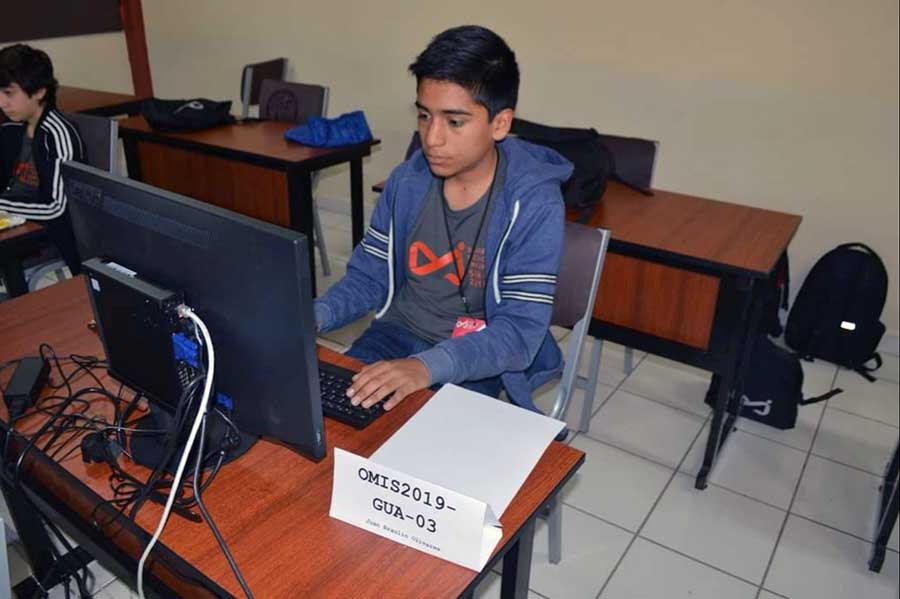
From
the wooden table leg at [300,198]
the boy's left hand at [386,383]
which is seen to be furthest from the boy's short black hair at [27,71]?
the boy's left hand at [386,383]

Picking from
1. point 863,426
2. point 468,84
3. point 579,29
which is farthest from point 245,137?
point 863,426

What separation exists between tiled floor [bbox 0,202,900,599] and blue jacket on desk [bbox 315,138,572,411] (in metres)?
0.53

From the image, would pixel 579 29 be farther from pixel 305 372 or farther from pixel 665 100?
pixel 305 372

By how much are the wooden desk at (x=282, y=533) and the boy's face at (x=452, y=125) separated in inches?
18.3

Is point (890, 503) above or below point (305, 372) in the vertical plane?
below

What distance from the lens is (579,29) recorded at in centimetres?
312

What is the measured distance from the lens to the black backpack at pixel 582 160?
86.2 inches

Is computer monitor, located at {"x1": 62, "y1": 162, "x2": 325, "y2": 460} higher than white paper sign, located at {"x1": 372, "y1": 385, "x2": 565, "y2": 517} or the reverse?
higher

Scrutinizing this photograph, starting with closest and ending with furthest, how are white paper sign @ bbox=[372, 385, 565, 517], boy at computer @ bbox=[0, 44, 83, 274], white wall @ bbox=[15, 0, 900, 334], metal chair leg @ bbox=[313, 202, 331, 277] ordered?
white paper sign @ bbox=[372, 385, 565, 517] < boy at computer @ bbox=[0, 44, 83, 274] < white wall @ bbox=[15, 0, 900, 334] < metal chair leg @ bbox=[313, 202, 331, 277]

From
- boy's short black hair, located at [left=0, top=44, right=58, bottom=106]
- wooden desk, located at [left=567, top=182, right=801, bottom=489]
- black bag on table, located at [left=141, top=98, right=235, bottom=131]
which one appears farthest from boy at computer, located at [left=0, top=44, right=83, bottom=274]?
wooden desk, located at [left=567, top=182, right=801, bottom=489]

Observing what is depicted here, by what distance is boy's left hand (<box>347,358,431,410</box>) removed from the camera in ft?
3.70

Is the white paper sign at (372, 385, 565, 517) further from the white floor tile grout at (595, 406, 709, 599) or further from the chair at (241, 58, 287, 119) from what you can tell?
the chair at (241, 58, 287, 119)

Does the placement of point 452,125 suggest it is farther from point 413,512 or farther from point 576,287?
point 413,512

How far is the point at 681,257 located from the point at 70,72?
4.23 meters
